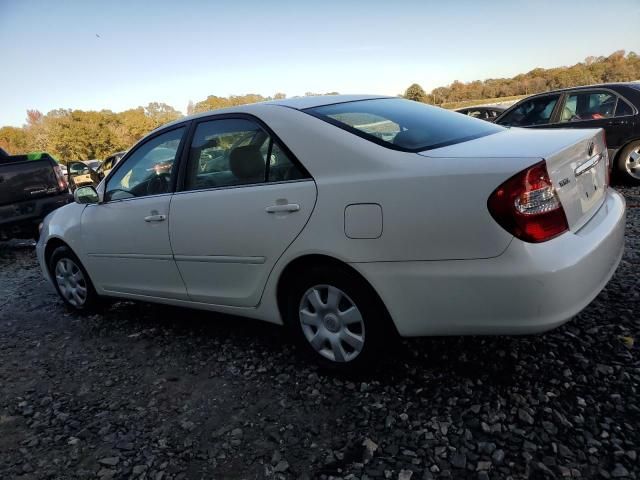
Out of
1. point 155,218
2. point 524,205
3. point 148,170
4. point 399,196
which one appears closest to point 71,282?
point 148,170

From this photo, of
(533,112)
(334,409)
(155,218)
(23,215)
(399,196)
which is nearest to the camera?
(399,196)

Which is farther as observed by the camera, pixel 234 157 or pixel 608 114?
pixel 608 114

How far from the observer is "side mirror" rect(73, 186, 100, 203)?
3.76m

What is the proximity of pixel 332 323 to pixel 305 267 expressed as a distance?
1.09 ft

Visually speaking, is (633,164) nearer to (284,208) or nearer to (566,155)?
(566,155)

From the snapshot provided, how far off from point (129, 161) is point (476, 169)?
278cm

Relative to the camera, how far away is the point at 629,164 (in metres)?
6.66

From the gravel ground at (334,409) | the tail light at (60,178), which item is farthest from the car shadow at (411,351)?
the tail light at (60,178)

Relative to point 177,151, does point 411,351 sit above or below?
below

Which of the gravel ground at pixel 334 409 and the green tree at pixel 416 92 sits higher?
the green tree at pixel 416 92

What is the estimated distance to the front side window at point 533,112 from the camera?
7.39m

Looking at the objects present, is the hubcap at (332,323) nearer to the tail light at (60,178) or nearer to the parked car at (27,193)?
the parked car at (27,193)

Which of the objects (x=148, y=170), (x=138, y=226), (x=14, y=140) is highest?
(x=14, y=140)

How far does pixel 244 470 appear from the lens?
208 cm
